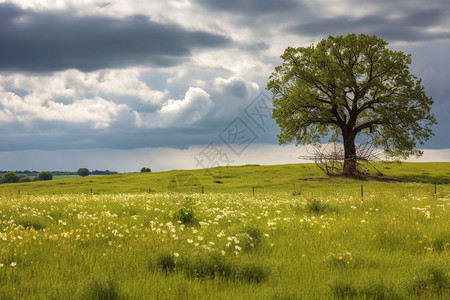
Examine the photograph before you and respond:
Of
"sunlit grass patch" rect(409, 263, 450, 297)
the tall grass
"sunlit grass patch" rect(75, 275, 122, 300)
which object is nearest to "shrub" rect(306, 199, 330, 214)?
the tall grass

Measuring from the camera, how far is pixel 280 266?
7.72 metres

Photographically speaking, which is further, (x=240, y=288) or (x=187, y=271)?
(x=187, y=271)

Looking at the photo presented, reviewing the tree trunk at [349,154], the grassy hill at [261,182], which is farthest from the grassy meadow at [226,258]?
the tree trunk at [349,154]

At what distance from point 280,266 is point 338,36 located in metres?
44.5

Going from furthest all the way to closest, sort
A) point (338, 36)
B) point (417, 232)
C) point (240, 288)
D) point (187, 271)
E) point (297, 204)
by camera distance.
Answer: point (338, 36) → point (297, 204) → point (417, 232) → point (187, 271) → point (240, 288)

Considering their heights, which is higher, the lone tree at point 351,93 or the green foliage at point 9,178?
the lone tree at point 351,93

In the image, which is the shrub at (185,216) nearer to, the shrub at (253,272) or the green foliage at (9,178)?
the shrub at (253,272)

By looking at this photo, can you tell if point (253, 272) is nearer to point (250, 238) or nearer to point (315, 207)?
point (250, 238)

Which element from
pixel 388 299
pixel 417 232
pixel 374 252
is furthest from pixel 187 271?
pixel 417 232

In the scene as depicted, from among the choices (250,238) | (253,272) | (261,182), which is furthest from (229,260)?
(261,182)

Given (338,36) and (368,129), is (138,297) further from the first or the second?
(368,129)

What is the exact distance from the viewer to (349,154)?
1875 inches

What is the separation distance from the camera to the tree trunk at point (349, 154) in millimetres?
47375

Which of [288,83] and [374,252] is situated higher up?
[288,83]
